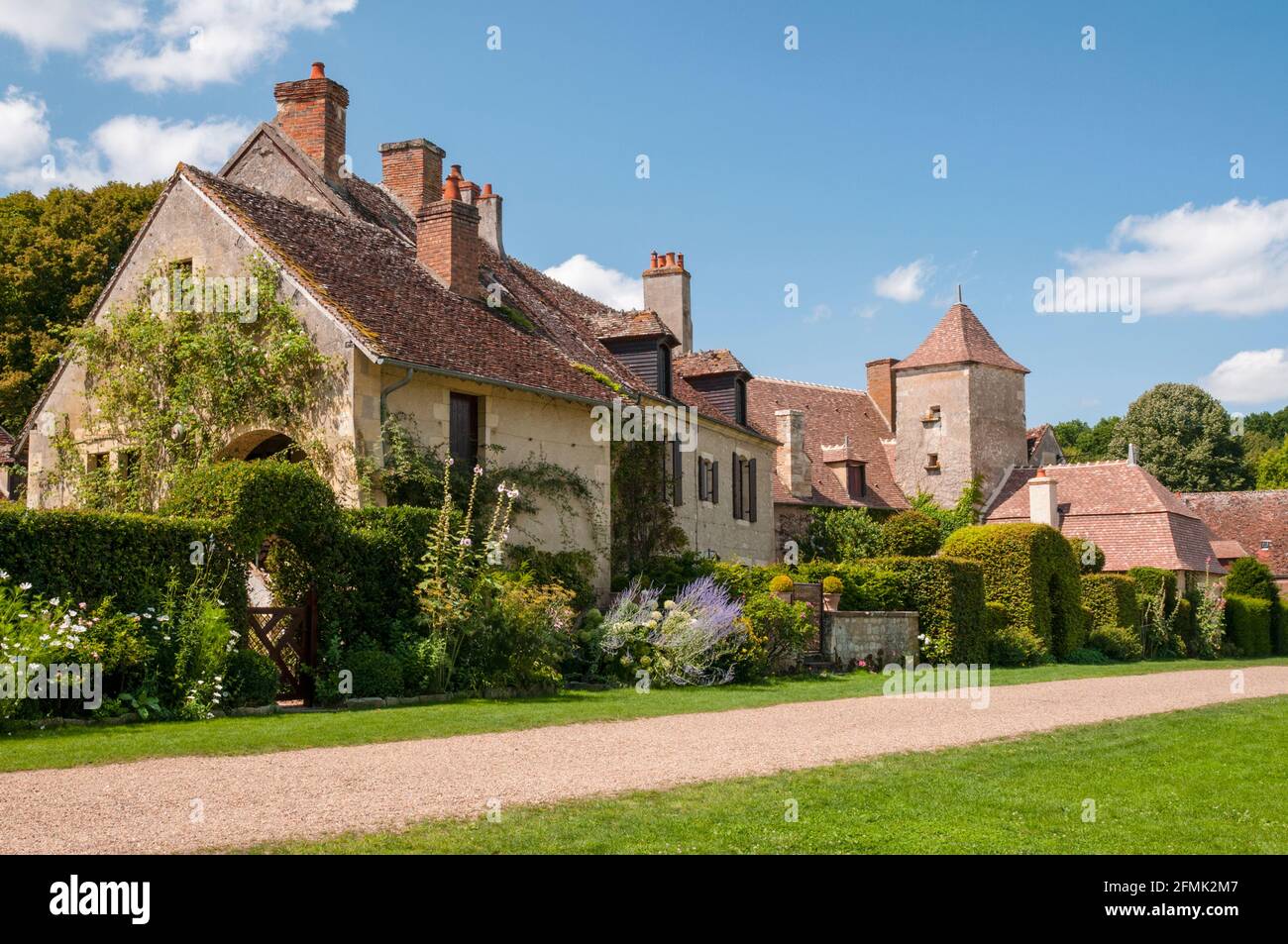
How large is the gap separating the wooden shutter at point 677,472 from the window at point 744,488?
148 inches

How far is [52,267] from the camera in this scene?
30984mm

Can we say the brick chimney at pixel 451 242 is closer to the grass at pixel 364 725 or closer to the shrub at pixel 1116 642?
the grass at pixel 364 725

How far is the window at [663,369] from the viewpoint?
83.7ft

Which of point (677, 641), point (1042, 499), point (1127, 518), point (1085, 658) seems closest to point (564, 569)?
point (677, 641)

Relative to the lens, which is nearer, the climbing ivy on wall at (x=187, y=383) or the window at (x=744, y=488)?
the climbing ivy on wall at (x=187, y=383)

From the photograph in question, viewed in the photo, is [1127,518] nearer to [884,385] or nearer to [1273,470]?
[884,385]

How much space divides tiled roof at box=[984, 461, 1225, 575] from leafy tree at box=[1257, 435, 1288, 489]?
26657mm

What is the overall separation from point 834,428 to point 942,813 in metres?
35.3

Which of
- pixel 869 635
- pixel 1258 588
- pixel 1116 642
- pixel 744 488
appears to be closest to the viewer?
pixel 869 635

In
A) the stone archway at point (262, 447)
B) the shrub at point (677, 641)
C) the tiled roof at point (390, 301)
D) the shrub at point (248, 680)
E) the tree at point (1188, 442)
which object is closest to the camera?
the shrub at point (248, 680)

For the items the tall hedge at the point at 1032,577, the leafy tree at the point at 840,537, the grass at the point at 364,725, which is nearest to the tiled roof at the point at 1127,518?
the leafy tree at the point at 840,537

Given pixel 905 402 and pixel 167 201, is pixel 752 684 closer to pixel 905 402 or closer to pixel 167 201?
pixel 167 201

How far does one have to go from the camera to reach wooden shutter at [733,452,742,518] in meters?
29.6

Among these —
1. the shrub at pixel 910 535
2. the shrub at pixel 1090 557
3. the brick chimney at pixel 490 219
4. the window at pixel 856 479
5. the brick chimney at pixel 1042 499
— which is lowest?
the shrub at pixel 1090 557
